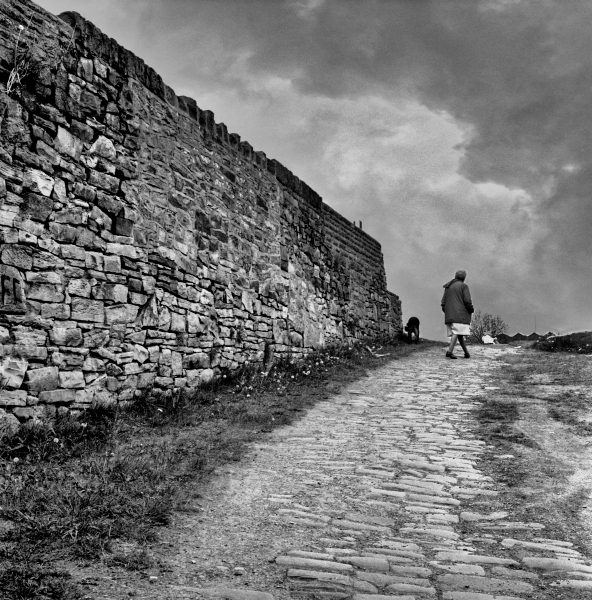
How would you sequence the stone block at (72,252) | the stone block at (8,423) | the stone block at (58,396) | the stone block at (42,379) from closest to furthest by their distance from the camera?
1. the stone block at (8,423)
2. the stone block at (42,379)
3. the stone block at (58,396)
4. the stone block at (72,252)

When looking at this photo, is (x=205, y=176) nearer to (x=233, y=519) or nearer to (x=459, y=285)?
(x=233, y=519)

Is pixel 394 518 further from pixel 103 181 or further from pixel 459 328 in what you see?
pixel 459 328

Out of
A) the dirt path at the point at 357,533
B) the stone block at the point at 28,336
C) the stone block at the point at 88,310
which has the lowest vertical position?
the dirt path at the point at 357,533

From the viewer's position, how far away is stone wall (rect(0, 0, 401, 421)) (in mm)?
6109

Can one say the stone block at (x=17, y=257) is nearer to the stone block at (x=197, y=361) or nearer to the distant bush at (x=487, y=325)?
the stone block at (x=197, y=361)

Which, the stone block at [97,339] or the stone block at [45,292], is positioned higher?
the stone block at [45,292]

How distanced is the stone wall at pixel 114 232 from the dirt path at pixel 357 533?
6.56 feet

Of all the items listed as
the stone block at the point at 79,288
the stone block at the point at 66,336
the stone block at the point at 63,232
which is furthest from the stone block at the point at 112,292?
the stone block at the point at 63,232

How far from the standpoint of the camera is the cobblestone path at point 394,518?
363cm

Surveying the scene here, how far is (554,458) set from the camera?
6.21 metres

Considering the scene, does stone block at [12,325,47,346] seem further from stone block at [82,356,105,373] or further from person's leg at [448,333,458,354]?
person's leg at [448,333,458,354]

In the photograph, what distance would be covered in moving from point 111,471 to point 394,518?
2282mm

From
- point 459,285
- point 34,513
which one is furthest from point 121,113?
point 459,285

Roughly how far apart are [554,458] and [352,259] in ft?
32.9
